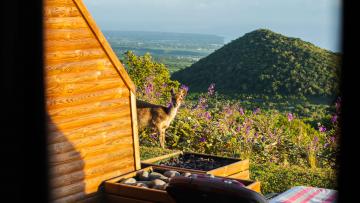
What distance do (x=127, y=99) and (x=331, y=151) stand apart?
174 inches

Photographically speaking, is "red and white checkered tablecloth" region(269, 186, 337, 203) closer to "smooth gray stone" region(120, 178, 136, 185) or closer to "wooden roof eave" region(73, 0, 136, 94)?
"smooth gray stone" region(120, 178, 136, 185)

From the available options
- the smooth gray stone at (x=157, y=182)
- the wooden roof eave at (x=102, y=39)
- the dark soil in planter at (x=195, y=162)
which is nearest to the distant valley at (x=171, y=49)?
the dark soil in planter at (x=195, y=162)

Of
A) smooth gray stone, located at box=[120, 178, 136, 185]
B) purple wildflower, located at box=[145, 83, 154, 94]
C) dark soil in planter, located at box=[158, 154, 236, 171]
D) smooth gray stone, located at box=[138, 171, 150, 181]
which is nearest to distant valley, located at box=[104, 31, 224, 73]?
purple wildflower, located at box=[145, 83, 154, 94]

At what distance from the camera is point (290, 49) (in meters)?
25.5

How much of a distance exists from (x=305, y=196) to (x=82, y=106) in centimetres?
237

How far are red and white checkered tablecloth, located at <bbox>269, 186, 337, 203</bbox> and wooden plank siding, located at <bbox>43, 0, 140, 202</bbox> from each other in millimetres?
2105

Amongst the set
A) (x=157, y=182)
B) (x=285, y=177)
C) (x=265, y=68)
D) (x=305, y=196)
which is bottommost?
(x=285, y=177)

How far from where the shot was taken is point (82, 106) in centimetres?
511

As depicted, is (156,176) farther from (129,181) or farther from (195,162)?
(195,162)

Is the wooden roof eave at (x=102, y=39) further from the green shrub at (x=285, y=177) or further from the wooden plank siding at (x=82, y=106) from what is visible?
the green shrub at (x=285, y=177)

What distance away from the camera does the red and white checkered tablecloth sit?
3.70m

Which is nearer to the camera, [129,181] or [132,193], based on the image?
[132,193]

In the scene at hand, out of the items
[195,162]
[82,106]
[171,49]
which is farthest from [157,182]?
[171,49]

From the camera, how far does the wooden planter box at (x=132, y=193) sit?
189 inches
